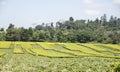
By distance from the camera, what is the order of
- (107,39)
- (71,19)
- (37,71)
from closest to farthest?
1. (37,71)
2. (107,39)
3. (71,19)

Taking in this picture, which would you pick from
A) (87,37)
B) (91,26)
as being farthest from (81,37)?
(91,26)

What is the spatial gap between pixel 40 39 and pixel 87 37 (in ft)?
46.1

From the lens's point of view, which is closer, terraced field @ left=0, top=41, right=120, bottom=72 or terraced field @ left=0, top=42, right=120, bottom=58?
terraced field @ left=0, top=41, right=120, bottom=72

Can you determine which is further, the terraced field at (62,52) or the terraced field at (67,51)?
the terraced field at (67,51)

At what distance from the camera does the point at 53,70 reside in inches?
977

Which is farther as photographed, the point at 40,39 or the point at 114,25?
the point at 114,25

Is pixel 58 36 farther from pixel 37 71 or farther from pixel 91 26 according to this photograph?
pixel 37 71

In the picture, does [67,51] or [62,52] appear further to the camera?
[67,51]

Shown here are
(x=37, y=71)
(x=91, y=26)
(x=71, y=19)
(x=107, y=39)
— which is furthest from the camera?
(x=71, y=19)

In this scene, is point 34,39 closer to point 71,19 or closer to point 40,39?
point 40,39

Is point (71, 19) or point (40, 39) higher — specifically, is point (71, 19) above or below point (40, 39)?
above

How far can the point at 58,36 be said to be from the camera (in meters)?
92.1

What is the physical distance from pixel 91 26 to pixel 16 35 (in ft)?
205

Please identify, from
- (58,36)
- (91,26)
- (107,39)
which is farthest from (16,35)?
(91,26)
